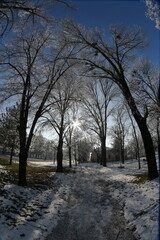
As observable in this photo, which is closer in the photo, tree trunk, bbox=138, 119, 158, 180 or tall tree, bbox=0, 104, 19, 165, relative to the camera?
tree trunk, bbox=138, 119, 158, 180

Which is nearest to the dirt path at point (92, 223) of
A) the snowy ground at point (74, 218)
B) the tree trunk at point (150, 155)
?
the snowy ground at point (74, 218)

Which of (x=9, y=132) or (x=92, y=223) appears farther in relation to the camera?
(x=9, y=132)

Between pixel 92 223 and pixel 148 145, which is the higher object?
pixel 148 145

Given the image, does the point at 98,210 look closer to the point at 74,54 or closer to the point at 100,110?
the point at 74,54

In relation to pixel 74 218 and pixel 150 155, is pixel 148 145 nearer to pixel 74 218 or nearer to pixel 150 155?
A: pixel 150 155

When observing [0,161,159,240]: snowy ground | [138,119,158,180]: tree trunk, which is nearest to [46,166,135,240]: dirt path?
[0,161,159,240]: snowy ground

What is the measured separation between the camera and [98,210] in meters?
4.69

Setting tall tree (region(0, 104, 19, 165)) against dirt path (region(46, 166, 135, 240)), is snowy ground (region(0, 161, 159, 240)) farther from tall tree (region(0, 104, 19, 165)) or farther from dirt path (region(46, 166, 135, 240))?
tall tree (region(0, 104, 19, 165))

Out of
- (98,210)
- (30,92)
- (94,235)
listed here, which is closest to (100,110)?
(30,92)

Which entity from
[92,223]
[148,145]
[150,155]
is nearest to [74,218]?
[92,223]

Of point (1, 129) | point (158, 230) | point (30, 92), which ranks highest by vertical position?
point (30, 92)

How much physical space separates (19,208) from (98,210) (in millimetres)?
2759

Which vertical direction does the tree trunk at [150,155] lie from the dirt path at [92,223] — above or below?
above

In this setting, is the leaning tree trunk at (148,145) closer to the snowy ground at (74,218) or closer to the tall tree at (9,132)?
the snowy ground at (74,218)
